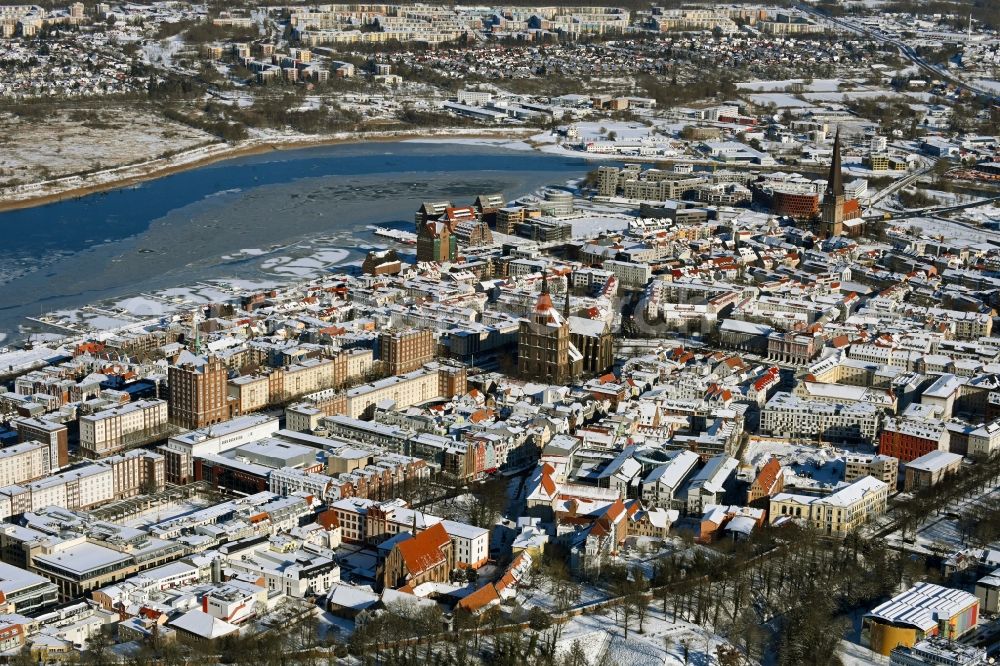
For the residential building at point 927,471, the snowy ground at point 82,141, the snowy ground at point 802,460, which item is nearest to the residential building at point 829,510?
the snowy ground at point 802,460

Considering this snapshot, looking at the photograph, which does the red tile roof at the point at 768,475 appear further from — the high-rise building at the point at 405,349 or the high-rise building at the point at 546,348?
the high-rise building at the point at 405,349

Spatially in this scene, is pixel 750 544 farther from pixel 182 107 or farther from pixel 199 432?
pixel 182 107

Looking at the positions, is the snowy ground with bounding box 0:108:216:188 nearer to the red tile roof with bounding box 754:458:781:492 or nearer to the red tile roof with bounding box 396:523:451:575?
the red tile roof with bounding box 754:458:781:492

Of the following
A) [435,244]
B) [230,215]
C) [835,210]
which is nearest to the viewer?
[435,244]

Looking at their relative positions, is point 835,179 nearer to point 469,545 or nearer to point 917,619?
point 469,545

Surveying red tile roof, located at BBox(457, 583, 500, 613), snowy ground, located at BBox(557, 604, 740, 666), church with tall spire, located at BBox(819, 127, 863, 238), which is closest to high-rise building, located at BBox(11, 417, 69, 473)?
red tile roof, located at BBox(457, 583, 500, 613)

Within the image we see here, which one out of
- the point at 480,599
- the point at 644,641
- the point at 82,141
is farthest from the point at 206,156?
the point at 644,641
